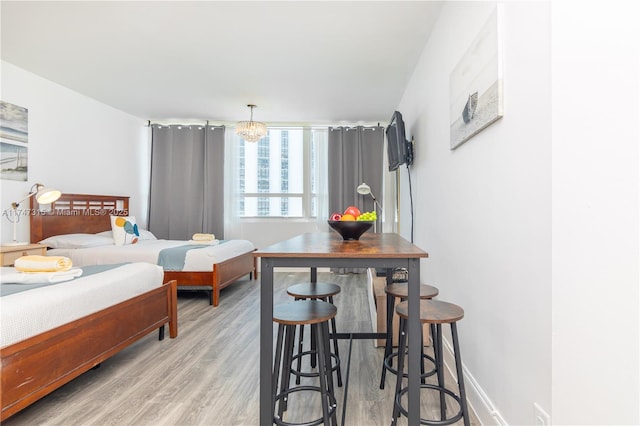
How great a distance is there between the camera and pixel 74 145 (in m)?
4.27

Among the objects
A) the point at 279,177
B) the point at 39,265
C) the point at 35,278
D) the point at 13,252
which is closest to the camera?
the point at 35,278

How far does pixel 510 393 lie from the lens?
1.39m

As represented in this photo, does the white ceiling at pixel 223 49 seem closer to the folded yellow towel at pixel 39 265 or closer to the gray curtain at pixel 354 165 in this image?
the gray curtain at pixel 354 165

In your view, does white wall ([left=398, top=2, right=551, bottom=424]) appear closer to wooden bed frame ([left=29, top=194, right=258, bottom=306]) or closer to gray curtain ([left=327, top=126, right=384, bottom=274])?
wooden bed frame ([left=29, top=194, right=258, bottom=306])

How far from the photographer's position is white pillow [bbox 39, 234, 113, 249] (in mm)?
3699

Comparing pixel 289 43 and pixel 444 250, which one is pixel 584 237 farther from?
pixel 289 43

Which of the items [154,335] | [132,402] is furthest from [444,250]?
[154,335]

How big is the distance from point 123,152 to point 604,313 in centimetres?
592

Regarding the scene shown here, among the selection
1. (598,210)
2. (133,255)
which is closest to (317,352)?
(598,210)

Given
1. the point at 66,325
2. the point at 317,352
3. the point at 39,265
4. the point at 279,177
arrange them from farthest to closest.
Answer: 1. the point at 279,177
2. the point at 39,265
3. the point at 66,325
4. the point at 317,352

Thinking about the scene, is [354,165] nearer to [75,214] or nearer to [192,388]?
[75,214]

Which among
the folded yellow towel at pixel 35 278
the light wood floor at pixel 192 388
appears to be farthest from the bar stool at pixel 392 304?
the folded yellow towel at pixel 35 278

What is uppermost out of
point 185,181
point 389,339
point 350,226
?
point 185,181

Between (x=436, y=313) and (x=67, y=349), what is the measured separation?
6.25 feet
